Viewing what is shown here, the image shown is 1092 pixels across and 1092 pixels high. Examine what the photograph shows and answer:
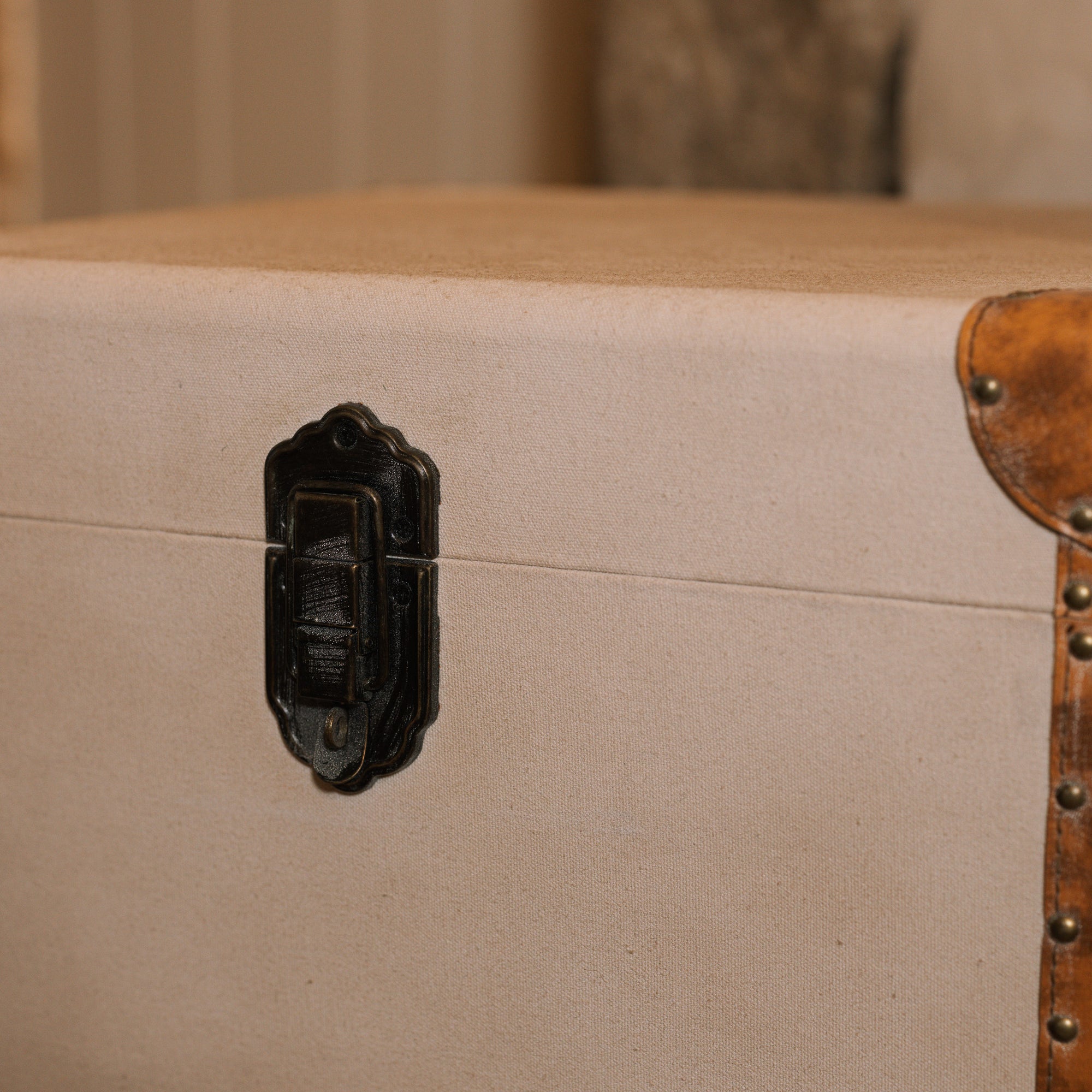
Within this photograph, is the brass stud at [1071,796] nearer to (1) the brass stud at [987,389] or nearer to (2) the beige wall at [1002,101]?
(1) the brass stud at [987,389]

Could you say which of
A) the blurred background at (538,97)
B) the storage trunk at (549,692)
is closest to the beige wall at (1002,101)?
the blurred background at (538,97)

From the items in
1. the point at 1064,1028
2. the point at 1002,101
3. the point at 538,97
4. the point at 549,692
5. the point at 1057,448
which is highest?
the point at 538,97

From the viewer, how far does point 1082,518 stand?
55 centimetres

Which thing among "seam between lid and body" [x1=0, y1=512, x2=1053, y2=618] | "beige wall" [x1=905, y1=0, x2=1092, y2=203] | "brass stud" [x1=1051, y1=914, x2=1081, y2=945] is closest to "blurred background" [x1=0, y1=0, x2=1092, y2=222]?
"beige wall" [x1=905, y1=0, x2=1092, y2=203]

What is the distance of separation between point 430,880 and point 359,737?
74 mm

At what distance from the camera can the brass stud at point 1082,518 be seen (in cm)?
54

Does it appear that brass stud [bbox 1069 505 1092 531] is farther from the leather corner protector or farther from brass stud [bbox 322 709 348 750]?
brass stud [bbox 322 709 348 750]

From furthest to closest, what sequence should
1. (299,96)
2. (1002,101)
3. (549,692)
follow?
(299,96), (1002,101), (549,692)

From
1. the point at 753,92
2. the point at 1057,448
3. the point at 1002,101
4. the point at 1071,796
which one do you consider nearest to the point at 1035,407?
the point at 1057,448

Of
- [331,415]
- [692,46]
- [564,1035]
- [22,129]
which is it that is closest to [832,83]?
[692,46]

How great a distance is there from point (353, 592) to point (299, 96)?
44.5 inches

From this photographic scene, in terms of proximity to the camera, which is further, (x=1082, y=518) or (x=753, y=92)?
(x=753, y=92)

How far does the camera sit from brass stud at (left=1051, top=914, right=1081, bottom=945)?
1.89ft

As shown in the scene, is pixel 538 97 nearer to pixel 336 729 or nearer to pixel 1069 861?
pixel 336 729
